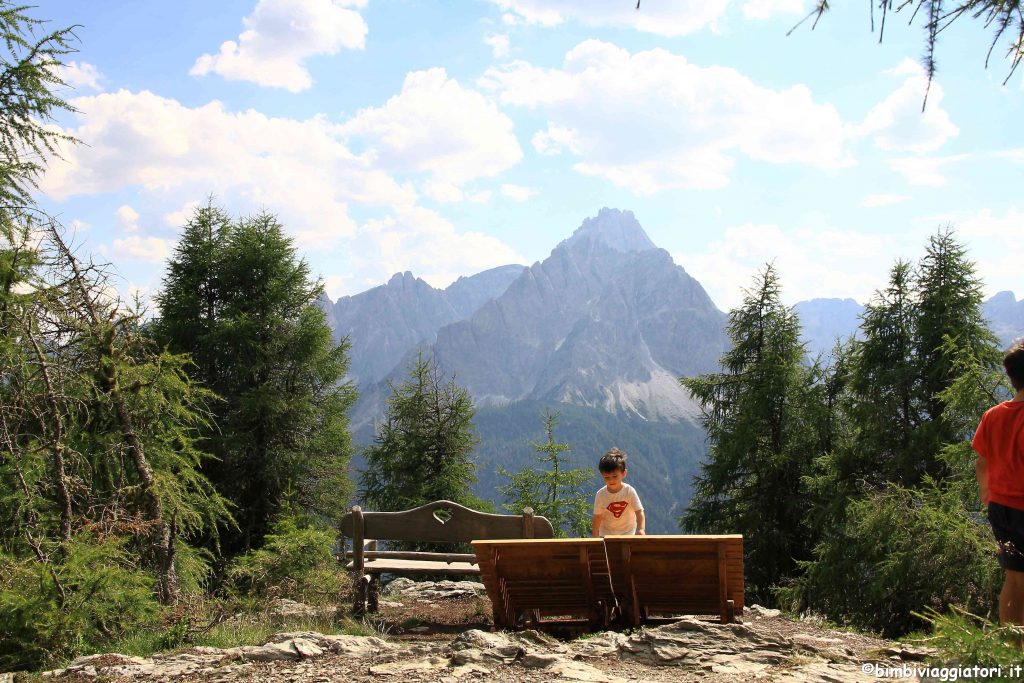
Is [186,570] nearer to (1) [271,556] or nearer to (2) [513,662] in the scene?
(1) [271,556]

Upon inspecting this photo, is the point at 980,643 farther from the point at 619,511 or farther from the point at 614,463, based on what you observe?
the point at 619,511

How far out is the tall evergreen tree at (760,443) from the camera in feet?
64.4

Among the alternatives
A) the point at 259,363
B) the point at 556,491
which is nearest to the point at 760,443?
the point at 556,491

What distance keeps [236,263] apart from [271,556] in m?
14.3

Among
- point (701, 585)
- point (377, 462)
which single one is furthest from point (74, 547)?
point (377, 462)

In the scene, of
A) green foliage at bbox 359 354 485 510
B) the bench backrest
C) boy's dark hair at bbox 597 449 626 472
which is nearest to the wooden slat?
the bench backrest

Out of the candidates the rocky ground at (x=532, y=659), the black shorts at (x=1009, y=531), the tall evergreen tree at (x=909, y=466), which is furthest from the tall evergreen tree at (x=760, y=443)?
the black shorts at (x=1009, y=531)

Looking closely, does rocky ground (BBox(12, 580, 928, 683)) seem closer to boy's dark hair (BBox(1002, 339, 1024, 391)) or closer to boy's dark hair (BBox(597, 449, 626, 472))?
boy's dark hair (BBox(597, 449, 626, 472))

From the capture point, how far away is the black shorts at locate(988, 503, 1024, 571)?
390 centimetres

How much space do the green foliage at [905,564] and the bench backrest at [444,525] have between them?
490 cm

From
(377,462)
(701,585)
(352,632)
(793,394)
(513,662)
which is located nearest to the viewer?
(513,662)

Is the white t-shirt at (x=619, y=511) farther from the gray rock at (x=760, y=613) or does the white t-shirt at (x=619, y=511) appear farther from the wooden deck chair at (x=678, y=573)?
the gray rock at (x=760, y=613)

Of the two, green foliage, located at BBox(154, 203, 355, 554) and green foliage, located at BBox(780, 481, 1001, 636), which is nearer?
green foliage, located at BBox(780, 481, 1001, 636)

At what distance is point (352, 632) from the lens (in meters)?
6.47
